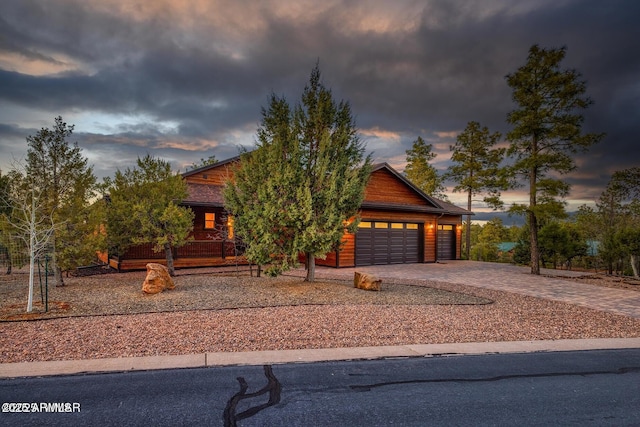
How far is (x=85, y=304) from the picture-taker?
901 centimetres

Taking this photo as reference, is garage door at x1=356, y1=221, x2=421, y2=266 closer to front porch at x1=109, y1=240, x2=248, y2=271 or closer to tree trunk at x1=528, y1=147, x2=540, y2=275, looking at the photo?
tree trunk at x1=528, y1=147, x2=540, y2=275

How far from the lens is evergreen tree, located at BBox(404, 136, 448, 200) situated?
36.1 metres

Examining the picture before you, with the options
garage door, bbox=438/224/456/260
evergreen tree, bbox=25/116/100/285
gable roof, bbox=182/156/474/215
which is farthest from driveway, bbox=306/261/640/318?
evergreen tree, bbox=25/116/100/285

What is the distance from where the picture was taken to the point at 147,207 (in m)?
13.0

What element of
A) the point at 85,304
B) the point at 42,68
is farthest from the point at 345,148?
the point at 42,68

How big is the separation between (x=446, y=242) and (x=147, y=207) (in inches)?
833

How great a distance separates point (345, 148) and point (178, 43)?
951cm

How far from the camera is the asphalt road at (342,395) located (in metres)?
3.43

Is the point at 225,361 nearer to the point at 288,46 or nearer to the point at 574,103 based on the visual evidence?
the point at 288,46

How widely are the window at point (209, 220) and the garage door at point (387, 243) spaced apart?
28.2ft

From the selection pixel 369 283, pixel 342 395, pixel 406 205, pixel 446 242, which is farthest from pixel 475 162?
pixel 342 395

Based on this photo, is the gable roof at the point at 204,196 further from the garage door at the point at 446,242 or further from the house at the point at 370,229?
the garage door at the point at 446,242

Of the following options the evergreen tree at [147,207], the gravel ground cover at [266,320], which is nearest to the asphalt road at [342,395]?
the gravel ground cover at [266,320]

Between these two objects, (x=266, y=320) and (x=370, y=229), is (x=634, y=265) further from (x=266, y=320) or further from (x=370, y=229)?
(x=266, y=320)
